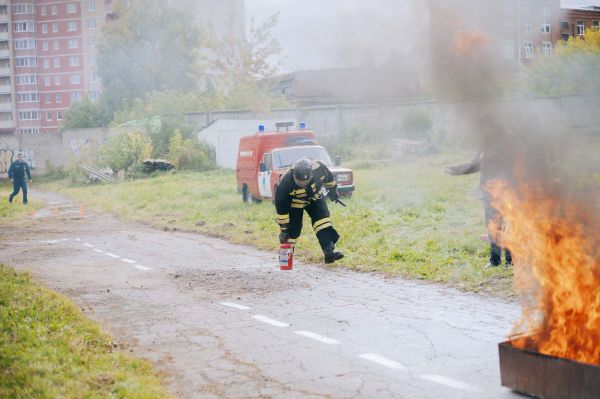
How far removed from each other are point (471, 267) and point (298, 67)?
3824 mm

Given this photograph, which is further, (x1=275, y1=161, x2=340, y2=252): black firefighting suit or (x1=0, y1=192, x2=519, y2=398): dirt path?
(x1=275, y1=161, x2=340, y2=252): black firefighting suit

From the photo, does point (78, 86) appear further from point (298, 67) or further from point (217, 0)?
point (298, 67)

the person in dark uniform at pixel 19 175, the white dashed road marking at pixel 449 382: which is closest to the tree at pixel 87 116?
the person in dark uniform at pixel 19 175

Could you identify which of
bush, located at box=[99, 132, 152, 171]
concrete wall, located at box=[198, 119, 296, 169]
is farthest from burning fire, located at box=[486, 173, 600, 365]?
bush, located at box=[99, 132, 152, 171]

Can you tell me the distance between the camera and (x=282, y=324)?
7.20 meters

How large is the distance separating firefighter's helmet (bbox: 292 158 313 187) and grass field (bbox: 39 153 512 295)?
1.58 metres

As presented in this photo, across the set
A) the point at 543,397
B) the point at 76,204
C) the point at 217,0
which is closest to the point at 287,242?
the point at 543,397

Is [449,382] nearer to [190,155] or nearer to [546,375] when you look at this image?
[546,375]

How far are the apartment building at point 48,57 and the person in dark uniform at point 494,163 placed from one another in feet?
170

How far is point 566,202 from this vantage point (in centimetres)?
591

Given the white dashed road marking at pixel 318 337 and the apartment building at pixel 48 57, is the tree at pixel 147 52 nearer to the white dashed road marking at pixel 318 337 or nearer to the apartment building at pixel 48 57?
the apartment building at pixel 48 57

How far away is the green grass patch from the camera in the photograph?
16.5 ft

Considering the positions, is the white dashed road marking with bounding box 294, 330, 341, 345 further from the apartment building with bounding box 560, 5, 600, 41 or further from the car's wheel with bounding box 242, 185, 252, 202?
the car's wheel with bounding box 242, 185, 252, 202

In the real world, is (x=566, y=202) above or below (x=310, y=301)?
above
